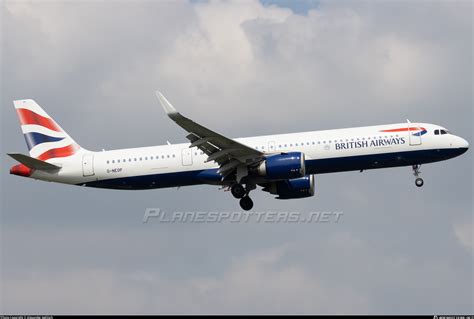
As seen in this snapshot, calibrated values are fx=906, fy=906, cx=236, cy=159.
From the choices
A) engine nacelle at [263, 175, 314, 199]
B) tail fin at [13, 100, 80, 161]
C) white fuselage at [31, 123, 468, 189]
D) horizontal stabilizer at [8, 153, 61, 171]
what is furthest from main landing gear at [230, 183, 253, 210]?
horizontal stabilizer at [8, 153, 61, 171]

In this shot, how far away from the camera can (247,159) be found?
172 feet

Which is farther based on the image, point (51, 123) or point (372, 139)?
point (51, 123)

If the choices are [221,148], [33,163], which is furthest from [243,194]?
[33,163]

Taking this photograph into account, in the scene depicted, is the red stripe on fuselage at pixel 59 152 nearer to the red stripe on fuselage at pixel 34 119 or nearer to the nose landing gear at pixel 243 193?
the red stripe on fuselage at pixel 34 119

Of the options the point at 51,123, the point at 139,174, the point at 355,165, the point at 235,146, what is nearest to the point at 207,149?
the point at 235,146

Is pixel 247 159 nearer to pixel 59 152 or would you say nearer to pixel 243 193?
pixel 243 193

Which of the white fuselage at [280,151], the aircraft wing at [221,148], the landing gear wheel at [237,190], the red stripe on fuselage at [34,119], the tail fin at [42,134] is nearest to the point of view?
the aircraft wing at [221,148]

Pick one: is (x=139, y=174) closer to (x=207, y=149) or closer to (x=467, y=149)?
(x=207, y=149)

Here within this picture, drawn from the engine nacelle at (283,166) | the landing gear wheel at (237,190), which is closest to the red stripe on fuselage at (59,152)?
the landing gear wheel at (237,190)

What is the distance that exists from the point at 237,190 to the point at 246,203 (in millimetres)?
1760

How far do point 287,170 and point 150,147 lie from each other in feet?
31.1

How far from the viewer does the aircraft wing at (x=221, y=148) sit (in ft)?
165

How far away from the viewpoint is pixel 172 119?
48.2m

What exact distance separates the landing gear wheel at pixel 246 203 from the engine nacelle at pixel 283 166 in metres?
3.70
